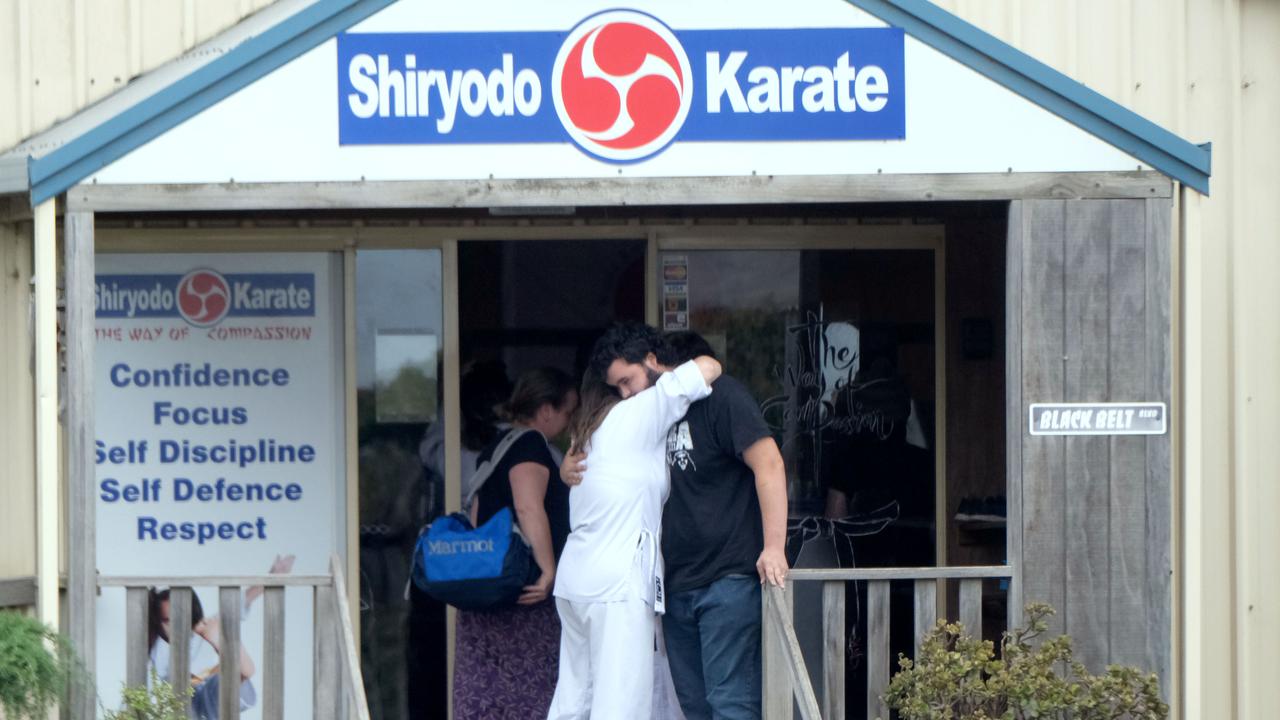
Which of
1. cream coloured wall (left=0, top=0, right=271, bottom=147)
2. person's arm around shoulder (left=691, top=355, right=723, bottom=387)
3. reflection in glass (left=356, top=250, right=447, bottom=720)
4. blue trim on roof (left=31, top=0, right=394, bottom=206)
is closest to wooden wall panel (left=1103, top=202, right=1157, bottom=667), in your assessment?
person's arm around shoulder (left=691, top=355, right=723, bottom=387)

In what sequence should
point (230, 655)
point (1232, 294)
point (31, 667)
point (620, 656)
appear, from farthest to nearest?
point (1232, 294)
point (620, 656)
point (230, 655)
point (31, 667)

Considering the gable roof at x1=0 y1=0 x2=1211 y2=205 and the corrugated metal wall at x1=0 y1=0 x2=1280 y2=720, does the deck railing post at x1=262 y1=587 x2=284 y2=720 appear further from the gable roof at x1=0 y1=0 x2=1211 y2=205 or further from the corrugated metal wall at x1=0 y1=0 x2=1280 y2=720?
the gable roof at x1=0 y1=0 x2=1211 y2=205

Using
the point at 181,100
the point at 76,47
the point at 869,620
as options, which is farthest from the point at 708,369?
the point at 76,47

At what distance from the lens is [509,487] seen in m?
6.31

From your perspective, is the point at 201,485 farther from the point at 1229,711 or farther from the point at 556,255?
the point at 1229,711

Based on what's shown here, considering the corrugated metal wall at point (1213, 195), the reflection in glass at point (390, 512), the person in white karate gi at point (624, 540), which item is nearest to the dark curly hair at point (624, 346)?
the person in white karate gi at point (624, 540)

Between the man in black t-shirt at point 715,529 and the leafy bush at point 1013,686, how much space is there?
0.58 m

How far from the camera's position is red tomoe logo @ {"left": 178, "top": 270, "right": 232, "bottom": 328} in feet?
22.6

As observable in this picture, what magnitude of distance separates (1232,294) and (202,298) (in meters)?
4.62

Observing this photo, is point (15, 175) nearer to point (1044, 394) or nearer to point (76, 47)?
point (76, 47)

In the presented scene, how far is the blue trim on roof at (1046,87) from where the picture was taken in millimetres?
5375

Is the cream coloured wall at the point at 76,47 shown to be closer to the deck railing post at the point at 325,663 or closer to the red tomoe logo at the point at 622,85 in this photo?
the red tomoe logo at the point at 622,85

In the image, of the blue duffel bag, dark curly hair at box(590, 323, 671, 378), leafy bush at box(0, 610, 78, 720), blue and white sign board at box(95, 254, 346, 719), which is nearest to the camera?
leafy bush at box(0, 610, 78, 720)

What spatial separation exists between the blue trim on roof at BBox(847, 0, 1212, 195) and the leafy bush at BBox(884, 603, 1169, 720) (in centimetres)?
169
